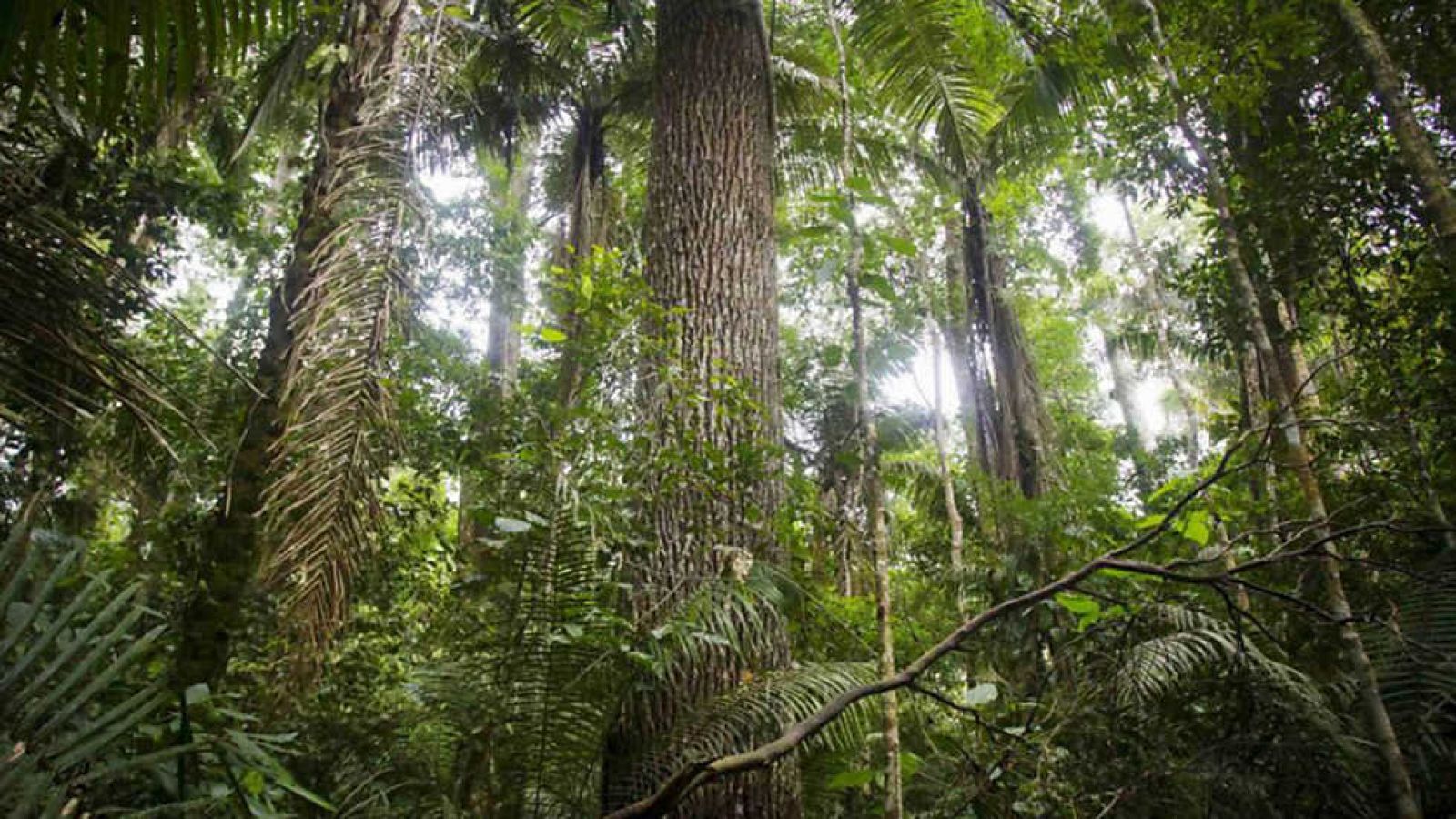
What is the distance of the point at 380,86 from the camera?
3656 mm

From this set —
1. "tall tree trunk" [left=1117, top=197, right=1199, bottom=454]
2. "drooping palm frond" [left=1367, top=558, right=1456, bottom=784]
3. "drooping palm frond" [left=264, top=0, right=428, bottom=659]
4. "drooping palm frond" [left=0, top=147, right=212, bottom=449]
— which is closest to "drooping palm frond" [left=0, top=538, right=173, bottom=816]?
"drooping palm frond" [left=0, top=147, right=212, bottom=449]

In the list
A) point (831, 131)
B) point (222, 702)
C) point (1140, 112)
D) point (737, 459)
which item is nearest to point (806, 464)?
point (831, 131)

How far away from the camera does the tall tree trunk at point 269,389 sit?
112 inches

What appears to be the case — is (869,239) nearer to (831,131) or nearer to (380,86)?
(380,86)

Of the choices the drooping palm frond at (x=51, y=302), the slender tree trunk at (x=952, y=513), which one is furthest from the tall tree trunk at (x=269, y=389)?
the slender tree trunk at (x=952, y=513)

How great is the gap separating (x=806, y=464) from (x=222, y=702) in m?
7.13

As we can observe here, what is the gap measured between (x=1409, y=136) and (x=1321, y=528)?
1.72 m

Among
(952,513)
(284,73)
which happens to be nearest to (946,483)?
(952,513)

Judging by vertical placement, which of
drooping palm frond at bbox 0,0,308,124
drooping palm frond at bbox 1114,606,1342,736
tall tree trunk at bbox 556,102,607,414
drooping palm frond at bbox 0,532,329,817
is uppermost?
tall tree trunk at bbox 556,102,607,414

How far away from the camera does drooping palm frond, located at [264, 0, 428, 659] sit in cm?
266

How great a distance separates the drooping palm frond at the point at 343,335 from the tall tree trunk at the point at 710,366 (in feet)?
3.54

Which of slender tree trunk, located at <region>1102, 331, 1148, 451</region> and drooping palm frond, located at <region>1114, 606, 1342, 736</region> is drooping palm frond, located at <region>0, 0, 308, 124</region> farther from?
slender tree trunk, located at <region>1102, 331, 1148, 451</region>

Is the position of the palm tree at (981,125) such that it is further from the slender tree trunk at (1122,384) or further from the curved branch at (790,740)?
the slender tree trunk at (1122,384)

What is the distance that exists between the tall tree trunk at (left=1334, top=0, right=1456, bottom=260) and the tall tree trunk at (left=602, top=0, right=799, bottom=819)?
9.00 feet
